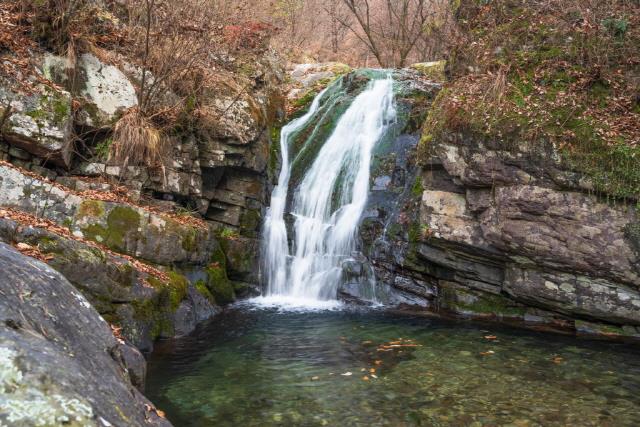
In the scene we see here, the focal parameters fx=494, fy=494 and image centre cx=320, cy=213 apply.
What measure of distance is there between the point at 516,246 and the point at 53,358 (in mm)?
7316

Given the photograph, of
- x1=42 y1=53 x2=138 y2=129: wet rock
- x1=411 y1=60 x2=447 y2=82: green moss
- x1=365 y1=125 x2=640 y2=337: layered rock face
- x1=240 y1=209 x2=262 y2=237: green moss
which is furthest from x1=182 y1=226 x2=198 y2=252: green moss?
x1=411 y1=60 x2=447 y2=82: green moss

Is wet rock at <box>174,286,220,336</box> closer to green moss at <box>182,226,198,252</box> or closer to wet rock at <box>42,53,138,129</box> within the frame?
green moss at <box>182,226,198,252</box>

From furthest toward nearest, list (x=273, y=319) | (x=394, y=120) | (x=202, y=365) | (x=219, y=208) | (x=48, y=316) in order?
(x=394, y=120) < (x=219, y=208) < (x=273, y=319) < (x=202, y=365) < (x=48, y=316)

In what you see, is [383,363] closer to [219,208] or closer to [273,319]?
[273,319]

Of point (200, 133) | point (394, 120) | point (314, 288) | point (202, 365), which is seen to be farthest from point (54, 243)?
point (394, 120)

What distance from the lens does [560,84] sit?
28.7ft

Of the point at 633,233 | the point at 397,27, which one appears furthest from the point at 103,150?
the point at 397,27

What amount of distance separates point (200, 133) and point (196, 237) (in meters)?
2.34

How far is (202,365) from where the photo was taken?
6.10 meters

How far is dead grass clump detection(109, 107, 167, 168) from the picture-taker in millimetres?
8531

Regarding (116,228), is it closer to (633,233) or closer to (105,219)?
(105,219)

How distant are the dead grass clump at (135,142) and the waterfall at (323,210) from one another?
3101mm

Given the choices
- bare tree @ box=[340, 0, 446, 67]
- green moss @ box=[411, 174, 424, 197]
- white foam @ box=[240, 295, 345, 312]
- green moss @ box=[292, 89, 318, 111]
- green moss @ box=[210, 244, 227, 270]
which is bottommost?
white foam @ box=[240, 295, 345, 312]

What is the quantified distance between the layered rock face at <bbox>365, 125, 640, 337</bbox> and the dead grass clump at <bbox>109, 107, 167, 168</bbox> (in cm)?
500
